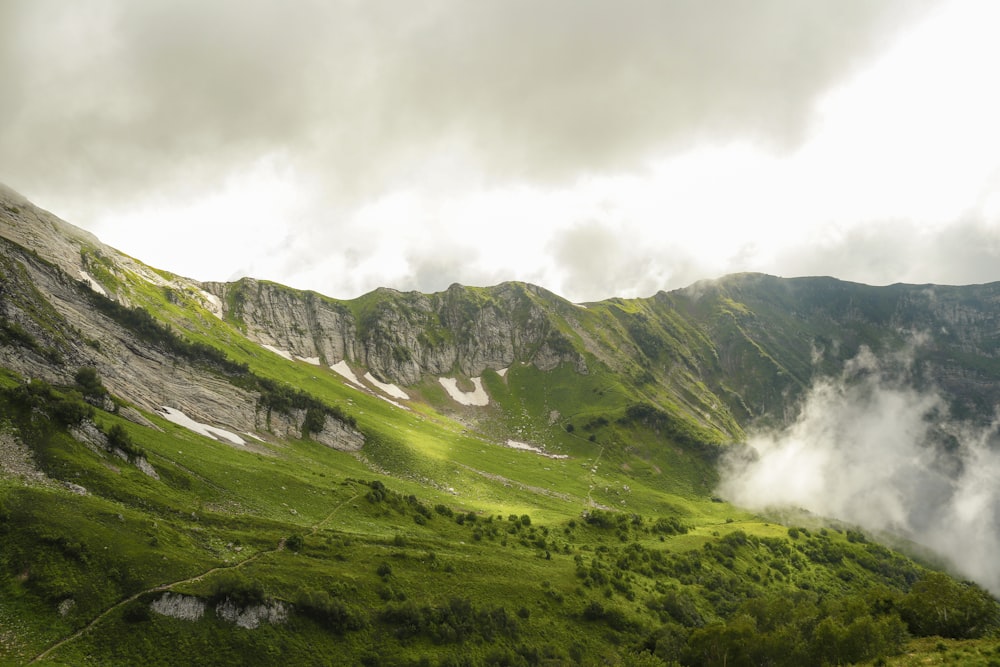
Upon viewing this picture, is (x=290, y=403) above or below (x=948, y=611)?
below

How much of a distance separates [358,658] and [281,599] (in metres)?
10.7

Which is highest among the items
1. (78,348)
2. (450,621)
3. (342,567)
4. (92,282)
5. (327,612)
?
(92,282)

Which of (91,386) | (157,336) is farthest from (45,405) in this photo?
(157,336)

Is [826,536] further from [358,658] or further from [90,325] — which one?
[90,325]

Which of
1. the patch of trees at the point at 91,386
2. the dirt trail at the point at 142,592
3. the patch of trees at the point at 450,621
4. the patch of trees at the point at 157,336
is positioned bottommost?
the patch of trees at the point at 450,621

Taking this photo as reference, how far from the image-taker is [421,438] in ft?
547

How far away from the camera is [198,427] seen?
10694cm

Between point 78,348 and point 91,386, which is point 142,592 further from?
point 78,348

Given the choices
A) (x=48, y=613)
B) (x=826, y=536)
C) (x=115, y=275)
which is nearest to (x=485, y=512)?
(x=48, y=613)

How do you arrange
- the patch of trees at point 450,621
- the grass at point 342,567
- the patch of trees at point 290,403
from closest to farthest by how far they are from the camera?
the grass at point 342,567, the patch of trees at point 450,621, the patch of trees at point 290,403

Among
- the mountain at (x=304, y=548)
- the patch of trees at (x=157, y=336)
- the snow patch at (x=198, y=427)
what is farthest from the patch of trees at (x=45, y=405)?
the patch of trees at (x=157, y=336)

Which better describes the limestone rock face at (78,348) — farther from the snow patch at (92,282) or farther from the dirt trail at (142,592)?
the dirt trail at (142,592)

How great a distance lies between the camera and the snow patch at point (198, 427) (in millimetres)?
104438

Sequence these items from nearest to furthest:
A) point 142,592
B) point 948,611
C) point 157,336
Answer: point 142,592 → point 948,611 → point 157,336
